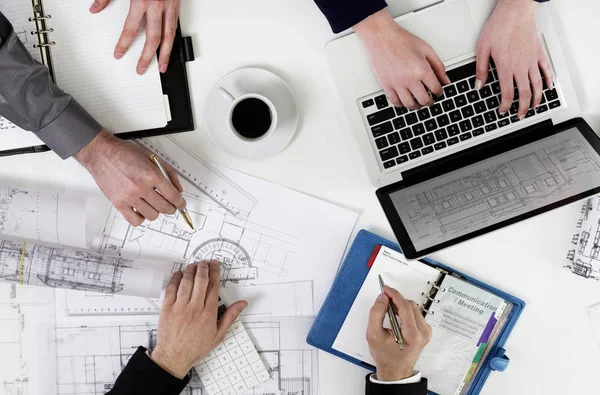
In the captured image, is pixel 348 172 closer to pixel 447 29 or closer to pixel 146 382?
pixel 447 29

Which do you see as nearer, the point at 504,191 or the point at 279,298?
the point at 504,191

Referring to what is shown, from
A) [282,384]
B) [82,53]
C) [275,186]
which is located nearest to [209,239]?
Answer: [275,186]

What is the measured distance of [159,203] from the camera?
1.06m

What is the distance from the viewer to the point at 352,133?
109 cm

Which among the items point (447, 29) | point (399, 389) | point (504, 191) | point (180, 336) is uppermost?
point (447, 29)

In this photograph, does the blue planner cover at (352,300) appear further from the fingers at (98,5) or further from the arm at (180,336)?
the fingers at (98,5)

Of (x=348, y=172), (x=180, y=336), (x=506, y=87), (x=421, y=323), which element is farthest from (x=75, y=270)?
(x=506, y=87)

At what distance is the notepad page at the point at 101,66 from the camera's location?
1058 mm

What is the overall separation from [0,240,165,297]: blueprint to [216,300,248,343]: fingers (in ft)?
0.48

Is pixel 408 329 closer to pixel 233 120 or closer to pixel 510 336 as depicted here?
pixel 510 336

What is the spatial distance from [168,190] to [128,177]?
0.08 meters

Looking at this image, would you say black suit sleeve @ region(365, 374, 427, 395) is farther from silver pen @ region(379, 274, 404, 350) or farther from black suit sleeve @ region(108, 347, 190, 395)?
black suit sleeve @ region(108, 347, 190, 395)

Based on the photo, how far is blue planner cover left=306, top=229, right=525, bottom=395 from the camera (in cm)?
110

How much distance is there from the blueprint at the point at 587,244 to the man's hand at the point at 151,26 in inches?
35.2
